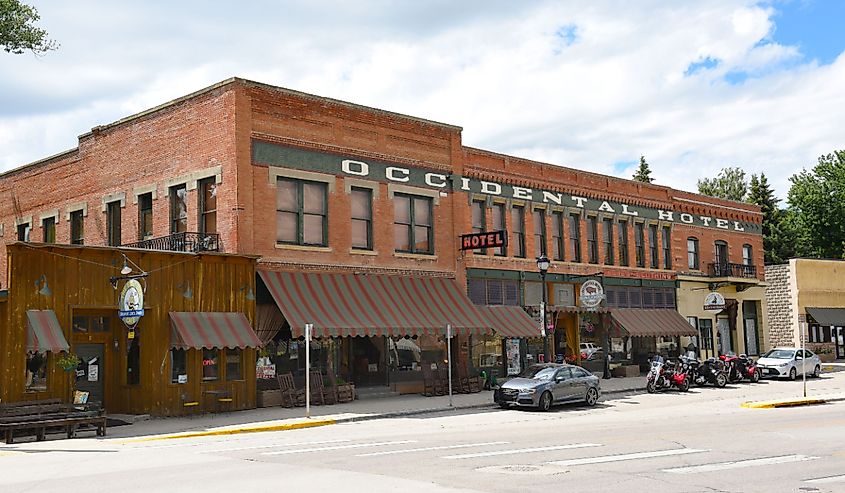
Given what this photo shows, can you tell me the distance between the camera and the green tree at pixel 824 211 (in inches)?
2884

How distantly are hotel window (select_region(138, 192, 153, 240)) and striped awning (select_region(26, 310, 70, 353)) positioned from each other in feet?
26.1

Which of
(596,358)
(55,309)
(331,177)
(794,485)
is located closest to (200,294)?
(55,309)

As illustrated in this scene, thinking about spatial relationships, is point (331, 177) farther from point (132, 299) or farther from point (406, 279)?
point (132, 299)

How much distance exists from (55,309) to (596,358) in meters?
24.1

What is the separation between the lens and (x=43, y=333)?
849 inches

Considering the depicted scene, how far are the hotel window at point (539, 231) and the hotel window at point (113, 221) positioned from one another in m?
16.4

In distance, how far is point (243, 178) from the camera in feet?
88.2

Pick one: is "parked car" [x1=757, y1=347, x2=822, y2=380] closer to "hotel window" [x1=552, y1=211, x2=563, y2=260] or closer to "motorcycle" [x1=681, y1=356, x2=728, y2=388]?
"motorcycle" [x1=681, y1=356, x2=728, y2=388]

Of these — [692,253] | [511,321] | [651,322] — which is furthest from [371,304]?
[692,253]

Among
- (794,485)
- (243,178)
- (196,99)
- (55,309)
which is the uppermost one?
(196,99)

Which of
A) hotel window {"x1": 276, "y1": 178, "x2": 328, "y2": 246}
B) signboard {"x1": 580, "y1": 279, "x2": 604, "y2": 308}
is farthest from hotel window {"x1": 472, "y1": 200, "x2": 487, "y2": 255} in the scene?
hotel window {"x1": 276, "y1": 178, "x2": 328, "y2": 246}

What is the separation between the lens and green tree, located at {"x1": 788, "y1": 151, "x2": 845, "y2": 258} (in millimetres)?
73250

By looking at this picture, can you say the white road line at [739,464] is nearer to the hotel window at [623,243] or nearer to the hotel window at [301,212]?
the hotel window at [301,212]

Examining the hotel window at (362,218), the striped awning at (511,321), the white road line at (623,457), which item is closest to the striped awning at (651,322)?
the striped awning at (511,321)
